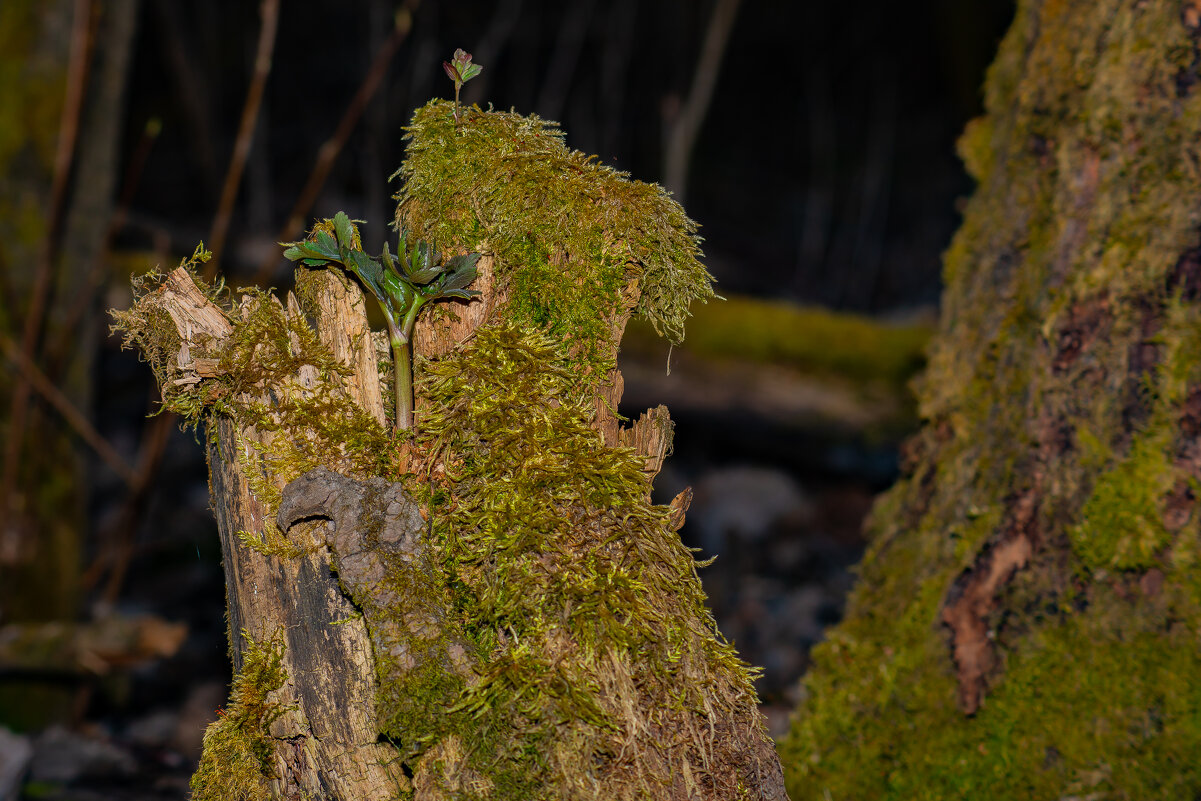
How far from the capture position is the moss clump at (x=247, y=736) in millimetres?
1420

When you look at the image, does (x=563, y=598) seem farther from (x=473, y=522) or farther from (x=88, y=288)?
(x=88, y=288)

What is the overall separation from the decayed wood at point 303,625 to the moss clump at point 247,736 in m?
0.02

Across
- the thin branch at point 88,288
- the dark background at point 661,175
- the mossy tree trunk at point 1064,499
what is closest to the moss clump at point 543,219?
the mossy tree trunk at point 1064,499

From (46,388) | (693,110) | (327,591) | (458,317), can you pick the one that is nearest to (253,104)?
(46,388)

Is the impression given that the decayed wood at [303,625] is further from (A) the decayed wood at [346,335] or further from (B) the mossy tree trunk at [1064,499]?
(B) the mossy tree trunk at [1064,499]

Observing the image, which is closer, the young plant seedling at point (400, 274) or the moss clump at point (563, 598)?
the moss clump at point (563, 598)

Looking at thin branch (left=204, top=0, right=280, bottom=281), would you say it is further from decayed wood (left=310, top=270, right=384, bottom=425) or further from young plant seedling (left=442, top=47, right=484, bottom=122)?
young plant seedling (left=442, top=47, right=484, bottom=122)

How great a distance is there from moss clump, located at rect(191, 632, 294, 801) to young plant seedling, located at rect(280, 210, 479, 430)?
0.50 meters

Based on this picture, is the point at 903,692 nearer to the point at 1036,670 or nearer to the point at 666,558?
the point at 1036,670

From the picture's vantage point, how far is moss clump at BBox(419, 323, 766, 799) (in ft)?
4.25

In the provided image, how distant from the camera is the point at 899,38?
1420 cm

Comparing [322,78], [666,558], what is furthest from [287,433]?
[322,78]

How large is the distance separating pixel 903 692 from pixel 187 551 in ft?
21.5

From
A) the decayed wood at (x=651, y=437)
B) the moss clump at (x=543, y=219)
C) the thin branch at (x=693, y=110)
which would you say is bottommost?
the decayed wood at (x=651, y=437)
